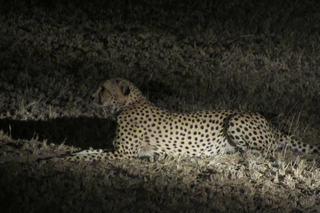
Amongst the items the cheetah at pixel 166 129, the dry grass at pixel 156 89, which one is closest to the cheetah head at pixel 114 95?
the cheetah at pixel 166 129

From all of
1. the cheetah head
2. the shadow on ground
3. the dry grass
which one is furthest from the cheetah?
the shadow on ground

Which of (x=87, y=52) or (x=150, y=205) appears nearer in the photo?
(x=150, y=205)

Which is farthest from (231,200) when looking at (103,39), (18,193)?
(103,39)

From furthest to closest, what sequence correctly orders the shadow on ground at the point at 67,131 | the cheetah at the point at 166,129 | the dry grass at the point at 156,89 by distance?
the shadow on ground at the point at 67,131
the cheetah at the point at 166,129
the dry grass at the point at 156,89

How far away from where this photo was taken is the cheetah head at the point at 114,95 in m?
6.74

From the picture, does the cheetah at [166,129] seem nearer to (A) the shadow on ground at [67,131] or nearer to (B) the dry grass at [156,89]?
(B) the dry grass at [156,89]

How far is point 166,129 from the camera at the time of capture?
6.74 m

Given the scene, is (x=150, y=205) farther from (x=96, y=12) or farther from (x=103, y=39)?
(x=96, y=12)

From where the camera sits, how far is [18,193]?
5238 millimetres

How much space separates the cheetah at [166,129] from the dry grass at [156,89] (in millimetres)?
176

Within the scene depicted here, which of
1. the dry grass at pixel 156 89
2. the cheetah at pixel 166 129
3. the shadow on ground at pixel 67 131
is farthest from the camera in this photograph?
the shadow on ground at pixel 67 131

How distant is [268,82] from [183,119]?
3.93 m

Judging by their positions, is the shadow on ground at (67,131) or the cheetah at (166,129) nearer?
the cheetah at (166,129)

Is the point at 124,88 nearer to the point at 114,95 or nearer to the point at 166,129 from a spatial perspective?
the point at 114,95
